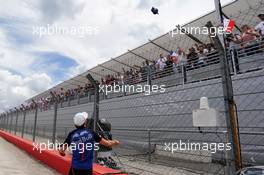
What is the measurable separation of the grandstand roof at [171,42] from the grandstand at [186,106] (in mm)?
28

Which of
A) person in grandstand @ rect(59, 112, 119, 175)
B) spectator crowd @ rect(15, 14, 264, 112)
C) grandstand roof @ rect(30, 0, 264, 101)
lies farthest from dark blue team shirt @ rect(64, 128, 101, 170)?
grandstand roof @ rect(30, 0, 264, 101)

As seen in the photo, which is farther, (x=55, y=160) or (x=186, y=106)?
(x=186, y=106)

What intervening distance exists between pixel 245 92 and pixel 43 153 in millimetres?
6213

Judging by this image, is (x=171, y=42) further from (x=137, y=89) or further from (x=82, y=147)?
(x=82, y=147)

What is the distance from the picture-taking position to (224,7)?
8.98 meters

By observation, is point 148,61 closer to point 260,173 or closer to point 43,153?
point 43,153

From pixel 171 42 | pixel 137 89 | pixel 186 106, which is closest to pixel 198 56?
pixel 186 106

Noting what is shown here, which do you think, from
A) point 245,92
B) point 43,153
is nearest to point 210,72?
point 245,92

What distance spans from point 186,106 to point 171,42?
14.0 ft

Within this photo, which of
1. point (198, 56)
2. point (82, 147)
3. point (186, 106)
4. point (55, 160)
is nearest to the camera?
point (82, 147)

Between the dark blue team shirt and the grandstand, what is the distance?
1865mm

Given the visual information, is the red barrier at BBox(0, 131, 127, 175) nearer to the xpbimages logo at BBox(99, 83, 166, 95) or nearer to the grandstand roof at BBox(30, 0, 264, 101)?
the xpbimages logo at BBox(99, 83, 166, 95)

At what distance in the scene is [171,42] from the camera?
11266 mm

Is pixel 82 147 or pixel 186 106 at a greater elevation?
pixel 186 106
